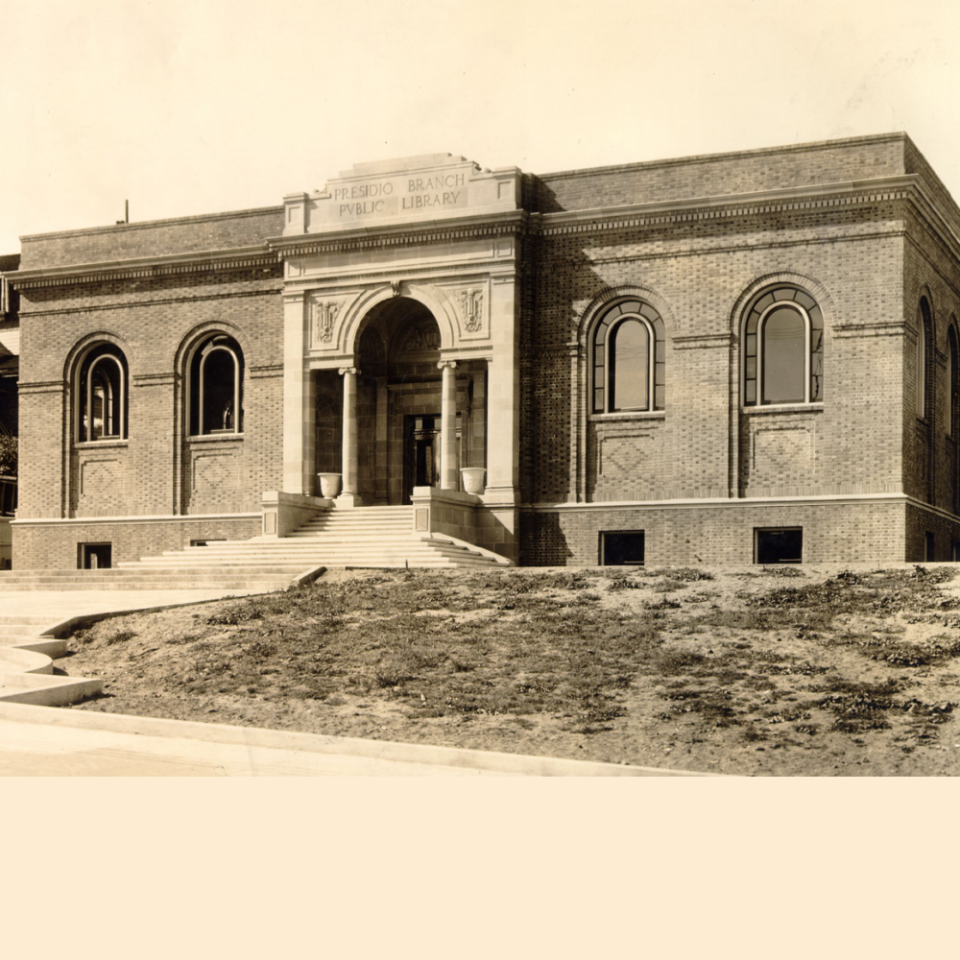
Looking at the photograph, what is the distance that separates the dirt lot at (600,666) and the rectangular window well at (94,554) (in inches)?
530

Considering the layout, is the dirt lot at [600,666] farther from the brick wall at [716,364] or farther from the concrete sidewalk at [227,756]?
the brick wall at [716,364]

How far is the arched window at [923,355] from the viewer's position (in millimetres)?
27094

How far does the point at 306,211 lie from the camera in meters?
29.6

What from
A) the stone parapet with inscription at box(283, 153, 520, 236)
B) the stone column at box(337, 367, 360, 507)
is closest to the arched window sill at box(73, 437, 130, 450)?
the stone column at box(337, 367, 360, 507)

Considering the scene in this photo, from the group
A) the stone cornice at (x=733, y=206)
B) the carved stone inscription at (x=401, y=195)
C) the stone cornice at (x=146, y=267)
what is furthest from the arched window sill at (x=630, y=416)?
the stone cornice at (x=146, y=267)

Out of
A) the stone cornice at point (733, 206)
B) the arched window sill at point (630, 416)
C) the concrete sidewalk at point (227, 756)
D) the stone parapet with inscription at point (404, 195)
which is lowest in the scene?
the concrete sidewalk at point (227, 756)

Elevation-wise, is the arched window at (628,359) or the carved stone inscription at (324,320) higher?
the carved stone inscription at (324,320)

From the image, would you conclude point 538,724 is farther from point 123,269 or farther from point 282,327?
point 123,269

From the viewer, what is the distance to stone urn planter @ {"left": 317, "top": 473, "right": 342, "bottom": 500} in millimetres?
28953

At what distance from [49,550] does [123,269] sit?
286 inches

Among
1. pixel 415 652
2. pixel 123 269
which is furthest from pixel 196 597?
pixel 123 269

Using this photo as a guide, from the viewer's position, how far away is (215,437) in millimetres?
31062

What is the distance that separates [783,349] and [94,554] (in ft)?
57.2

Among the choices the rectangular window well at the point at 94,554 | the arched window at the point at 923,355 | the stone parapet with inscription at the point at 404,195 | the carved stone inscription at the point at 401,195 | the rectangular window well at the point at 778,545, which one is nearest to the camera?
the rectangular window well at the point at 778,545
